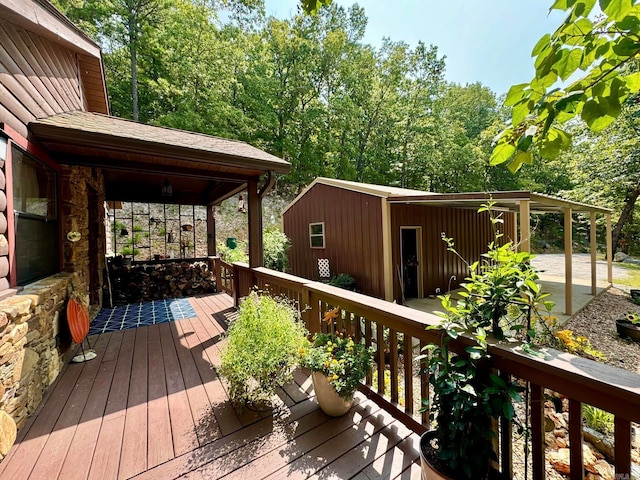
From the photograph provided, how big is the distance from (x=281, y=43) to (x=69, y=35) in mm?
14170

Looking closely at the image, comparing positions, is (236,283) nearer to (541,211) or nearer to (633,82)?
(633,82)

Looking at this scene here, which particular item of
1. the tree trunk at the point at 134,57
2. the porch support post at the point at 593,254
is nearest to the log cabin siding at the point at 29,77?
the tree trunk at the point at 134,57

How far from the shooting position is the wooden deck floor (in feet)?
5.16

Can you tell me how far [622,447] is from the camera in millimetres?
1040

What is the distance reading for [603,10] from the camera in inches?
32.4

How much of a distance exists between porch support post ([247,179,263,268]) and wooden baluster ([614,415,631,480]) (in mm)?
3709

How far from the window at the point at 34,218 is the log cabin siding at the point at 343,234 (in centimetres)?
579

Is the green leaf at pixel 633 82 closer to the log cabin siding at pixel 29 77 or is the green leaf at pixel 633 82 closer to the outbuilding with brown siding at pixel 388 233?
the log cabin siding at pixel 29 77

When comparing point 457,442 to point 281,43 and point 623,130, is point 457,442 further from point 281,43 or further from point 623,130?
point 281,43

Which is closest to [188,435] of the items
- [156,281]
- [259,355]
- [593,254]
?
[259,355]

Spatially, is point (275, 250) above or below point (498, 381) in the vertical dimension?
above

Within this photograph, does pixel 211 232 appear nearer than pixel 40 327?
No

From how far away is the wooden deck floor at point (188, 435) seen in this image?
1.57 metres

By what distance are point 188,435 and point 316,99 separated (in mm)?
16940
